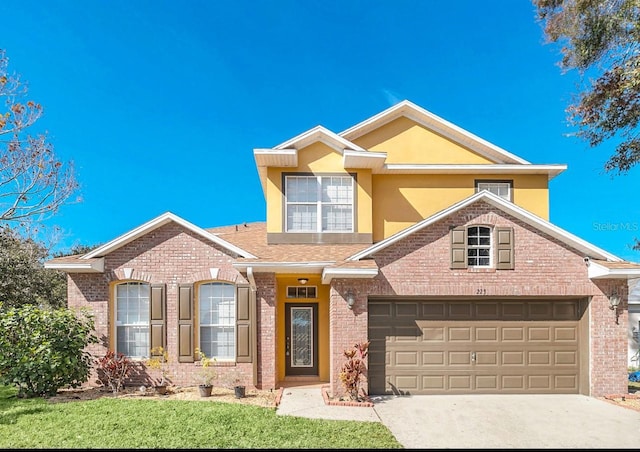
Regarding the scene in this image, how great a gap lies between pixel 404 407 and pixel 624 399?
17.3 ft

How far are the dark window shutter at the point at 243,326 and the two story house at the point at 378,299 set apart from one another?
3 centimetres

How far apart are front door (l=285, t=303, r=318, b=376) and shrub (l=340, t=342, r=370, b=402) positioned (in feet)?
7.76

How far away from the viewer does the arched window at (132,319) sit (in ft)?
33.0

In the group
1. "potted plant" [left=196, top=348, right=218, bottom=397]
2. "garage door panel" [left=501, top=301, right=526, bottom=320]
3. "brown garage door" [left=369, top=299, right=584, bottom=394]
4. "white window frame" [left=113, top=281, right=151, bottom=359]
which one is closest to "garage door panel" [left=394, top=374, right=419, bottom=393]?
"brown garage door" [left=369, top=299, right=584, bottom=394]

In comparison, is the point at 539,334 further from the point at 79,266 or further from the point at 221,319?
the point at 79,266

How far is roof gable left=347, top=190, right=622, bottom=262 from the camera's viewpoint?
360 inches

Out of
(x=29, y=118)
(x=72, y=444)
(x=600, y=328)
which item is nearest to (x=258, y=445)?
(x=72, y=444)

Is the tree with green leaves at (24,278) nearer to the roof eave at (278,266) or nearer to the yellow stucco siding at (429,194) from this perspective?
the roof eave at (278,266)

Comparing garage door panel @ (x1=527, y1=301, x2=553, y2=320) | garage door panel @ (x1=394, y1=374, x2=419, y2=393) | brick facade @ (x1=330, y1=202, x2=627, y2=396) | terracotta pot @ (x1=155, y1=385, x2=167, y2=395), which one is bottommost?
terracotta pot @ (x1=155, y1=385, x2=167, y2=395)

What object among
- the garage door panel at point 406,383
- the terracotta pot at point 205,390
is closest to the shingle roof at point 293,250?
the terracotta pot at point 205,390

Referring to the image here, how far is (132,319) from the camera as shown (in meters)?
10.1

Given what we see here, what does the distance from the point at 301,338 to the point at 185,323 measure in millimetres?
3273

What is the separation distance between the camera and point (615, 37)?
10.2m

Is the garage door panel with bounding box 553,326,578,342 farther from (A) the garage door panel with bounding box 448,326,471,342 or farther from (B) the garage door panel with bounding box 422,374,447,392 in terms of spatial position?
(B) the garage door panel with bounding box 422,374,447,392
